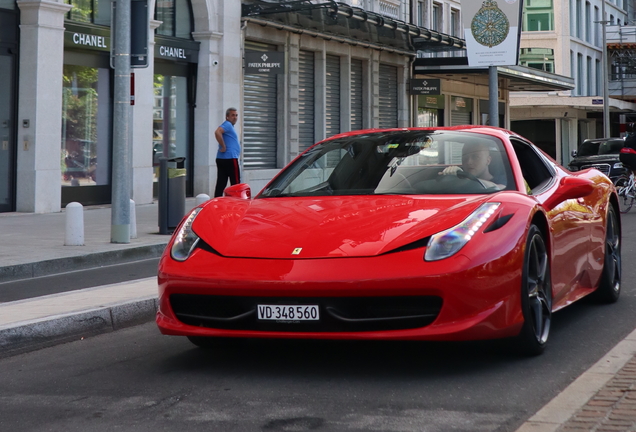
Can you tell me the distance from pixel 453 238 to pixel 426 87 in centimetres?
2878

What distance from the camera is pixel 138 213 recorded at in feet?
58.8

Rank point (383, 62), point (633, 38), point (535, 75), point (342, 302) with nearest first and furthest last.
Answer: point (342, 302)
point (383, 62)
point (535, 75)
point (633, 38)

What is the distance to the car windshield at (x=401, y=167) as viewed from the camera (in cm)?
577

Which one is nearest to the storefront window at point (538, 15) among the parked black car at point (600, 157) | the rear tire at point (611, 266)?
the parked black car at point (600, 157)

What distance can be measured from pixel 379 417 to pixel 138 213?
14228 mm

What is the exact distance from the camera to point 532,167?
6.30 m

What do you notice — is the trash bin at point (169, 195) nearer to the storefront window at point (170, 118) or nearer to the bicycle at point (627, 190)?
the storefront window at point (170, 118)

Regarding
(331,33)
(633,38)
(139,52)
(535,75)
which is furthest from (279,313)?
(633,38)

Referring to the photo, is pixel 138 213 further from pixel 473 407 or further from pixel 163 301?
pixel 473 407

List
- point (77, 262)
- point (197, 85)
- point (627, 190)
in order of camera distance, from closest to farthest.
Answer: point (77, 262), point (627, 190), point (197, 85)

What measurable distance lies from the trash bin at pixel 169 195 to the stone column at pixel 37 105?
190 inches

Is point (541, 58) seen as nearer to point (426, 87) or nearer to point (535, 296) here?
point (426, 87)

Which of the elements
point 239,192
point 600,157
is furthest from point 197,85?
point 239,192

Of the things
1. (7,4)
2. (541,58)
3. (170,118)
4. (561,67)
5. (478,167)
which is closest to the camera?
(478,167)
